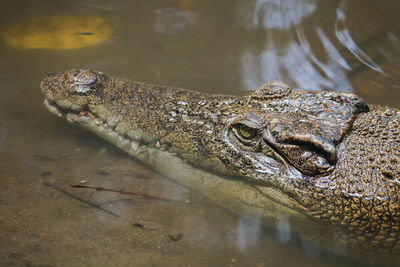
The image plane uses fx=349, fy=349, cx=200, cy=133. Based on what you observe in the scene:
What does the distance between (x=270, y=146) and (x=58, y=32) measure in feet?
12.1

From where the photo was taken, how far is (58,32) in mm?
4906

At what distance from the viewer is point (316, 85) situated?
172 inches

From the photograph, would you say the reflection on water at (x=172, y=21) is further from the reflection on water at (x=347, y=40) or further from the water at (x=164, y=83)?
the reflection on water at (x=347, y=40)

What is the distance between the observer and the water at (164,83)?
8.82ft

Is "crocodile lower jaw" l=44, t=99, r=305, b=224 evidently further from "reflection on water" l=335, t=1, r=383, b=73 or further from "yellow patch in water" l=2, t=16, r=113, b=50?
"reflection on water" l=335, t=1, r=383, b=73

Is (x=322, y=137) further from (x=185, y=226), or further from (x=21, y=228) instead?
(x=21, y=228)

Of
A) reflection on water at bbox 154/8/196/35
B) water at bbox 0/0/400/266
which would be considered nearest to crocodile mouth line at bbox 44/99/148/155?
water at bbox 0/0/400/266

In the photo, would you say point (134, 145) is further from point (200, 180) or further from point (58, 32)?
point (58, 32)

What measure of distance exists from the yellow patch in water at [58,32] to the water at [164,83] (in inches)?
5.2

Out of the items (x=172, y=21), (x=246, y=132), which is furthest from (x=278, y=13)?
(x=246, y=132)

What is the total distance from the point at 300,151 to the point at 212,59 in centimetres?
250

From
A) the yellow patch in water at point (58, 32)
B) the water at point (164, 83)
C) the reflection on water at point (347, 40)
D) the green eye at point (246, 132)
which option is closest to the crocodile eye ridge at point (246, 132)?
the green eye at point (246, 132)

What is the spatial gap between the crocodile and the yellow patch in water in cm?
163

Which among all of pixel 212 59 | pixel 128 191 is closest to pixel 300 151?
pixel 128 191
